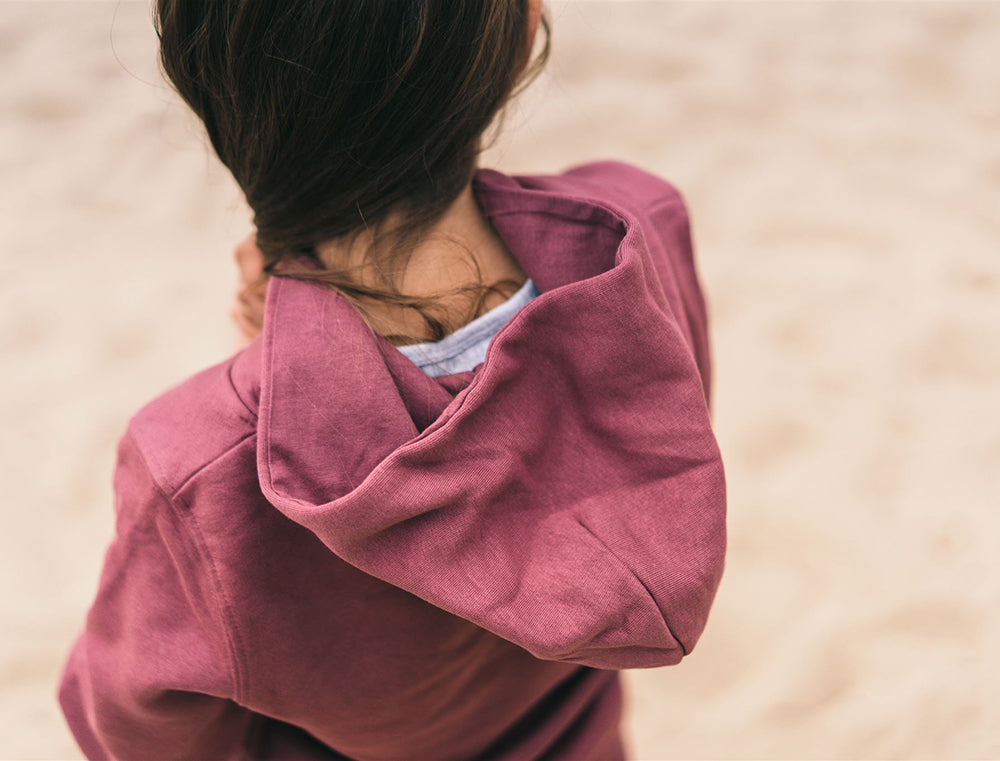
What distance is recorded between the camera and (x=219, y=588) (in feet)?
2.46

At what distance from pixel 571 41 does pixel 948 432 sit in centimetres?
150

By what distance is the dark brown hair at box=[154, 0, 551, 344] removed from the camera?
0.65 m

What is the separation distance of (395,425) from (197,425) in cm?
17

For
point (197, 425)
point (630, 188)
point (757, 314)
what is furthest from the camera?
point (757, 314)

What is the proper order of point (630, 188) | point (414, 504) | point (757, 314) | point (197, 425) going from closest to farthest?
point (414, 504) < point (197, 425) < point (630, 188) < point (757, 314)

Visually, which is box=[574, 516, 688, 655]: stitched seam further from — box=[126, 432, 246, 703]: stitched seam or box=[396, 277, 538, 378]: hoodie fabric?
box=[126, 432, 246, 703]: stitched seam

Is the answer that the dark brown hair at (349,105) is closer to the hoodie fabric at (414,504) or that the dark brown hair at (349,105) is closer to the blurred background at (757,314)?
the hoodie fabric at (414,504)

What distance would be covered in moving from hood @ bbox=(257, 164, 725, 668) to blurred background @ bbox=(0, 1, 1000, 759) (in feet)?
2.91

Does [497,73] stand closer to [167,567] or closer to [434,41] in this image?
[434,41]

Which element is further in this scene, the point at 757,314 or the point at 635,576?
the point at 757,314

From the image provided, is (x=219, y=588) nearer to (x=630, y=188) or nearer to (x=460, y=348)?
(x=460, y=348)

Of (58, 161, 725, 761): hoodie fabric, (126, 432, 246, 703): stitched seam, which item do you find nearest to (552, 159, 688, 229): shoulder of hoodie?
(58, 161, 725, 761): hoodie fabric

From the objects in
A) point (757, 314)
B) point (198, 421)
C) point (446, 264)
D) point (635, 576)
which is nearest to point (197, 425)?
point (198, 421)

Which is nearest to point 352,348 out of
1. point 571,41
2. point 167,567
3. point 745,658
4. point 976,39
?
point 167,567
